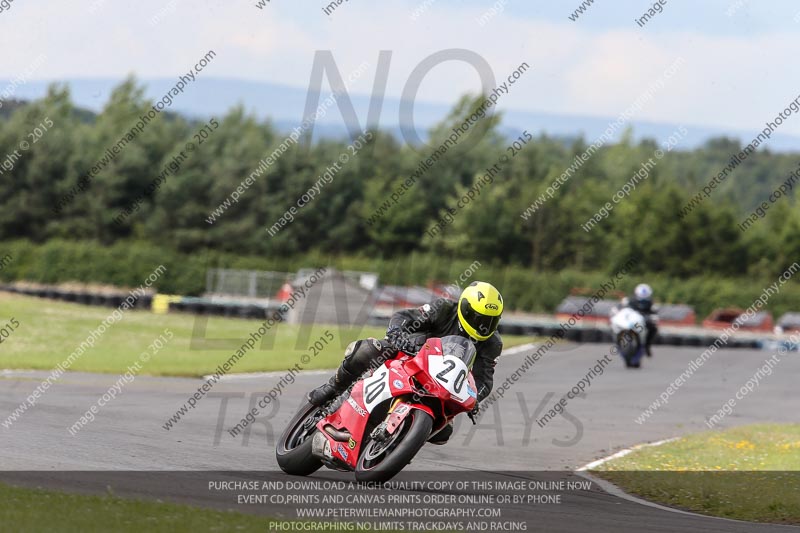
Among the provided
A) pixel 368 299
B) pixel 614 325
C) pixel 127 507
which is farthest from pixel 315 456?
pixel 368 299

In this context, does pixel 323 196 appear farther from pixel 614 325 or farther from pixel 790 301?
pixel 614 325

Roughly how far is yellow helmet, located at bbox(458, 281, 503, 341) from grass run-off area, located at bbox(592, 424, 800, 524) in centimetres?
250

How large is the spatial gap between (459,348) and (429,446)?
166 inches

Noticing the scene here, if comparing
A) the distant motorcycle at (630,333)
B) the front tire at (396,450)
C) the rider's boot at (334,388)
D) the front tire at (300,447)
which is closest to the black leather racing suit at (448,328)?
the rider's boot at (334,388)

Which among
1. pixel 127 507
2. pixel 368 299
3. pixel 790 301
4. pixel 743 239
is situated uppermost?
pixel 743 239

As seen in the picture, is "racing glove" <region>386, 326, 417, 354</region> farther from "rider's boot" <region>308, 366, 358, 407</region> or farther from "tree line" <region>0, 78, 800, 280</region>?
"tree line" <region>0, 78, 800, 280</region>

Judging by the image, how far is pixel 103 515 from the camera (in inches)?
254

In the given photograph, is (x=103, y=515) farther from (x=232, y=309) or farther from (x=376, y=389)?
(x=232, y=309)

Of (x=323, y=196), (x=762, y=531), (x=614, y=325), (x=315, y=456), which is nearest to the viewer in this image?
(x=762, y=531)

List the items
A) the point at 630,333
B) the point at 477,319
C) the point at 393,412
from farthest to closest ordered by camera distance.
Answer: the point at 630,333
the point at 477,319
the point at 393,412

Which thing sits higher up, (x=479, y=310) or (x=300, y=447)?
(x=479, y=310)

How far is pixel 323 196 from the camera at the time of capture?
76.1 meters

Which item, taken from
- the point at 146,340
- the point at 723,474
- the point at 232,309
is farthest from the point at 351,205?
the point at 723,474

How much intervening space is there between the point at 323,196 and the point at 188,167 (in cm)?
936
